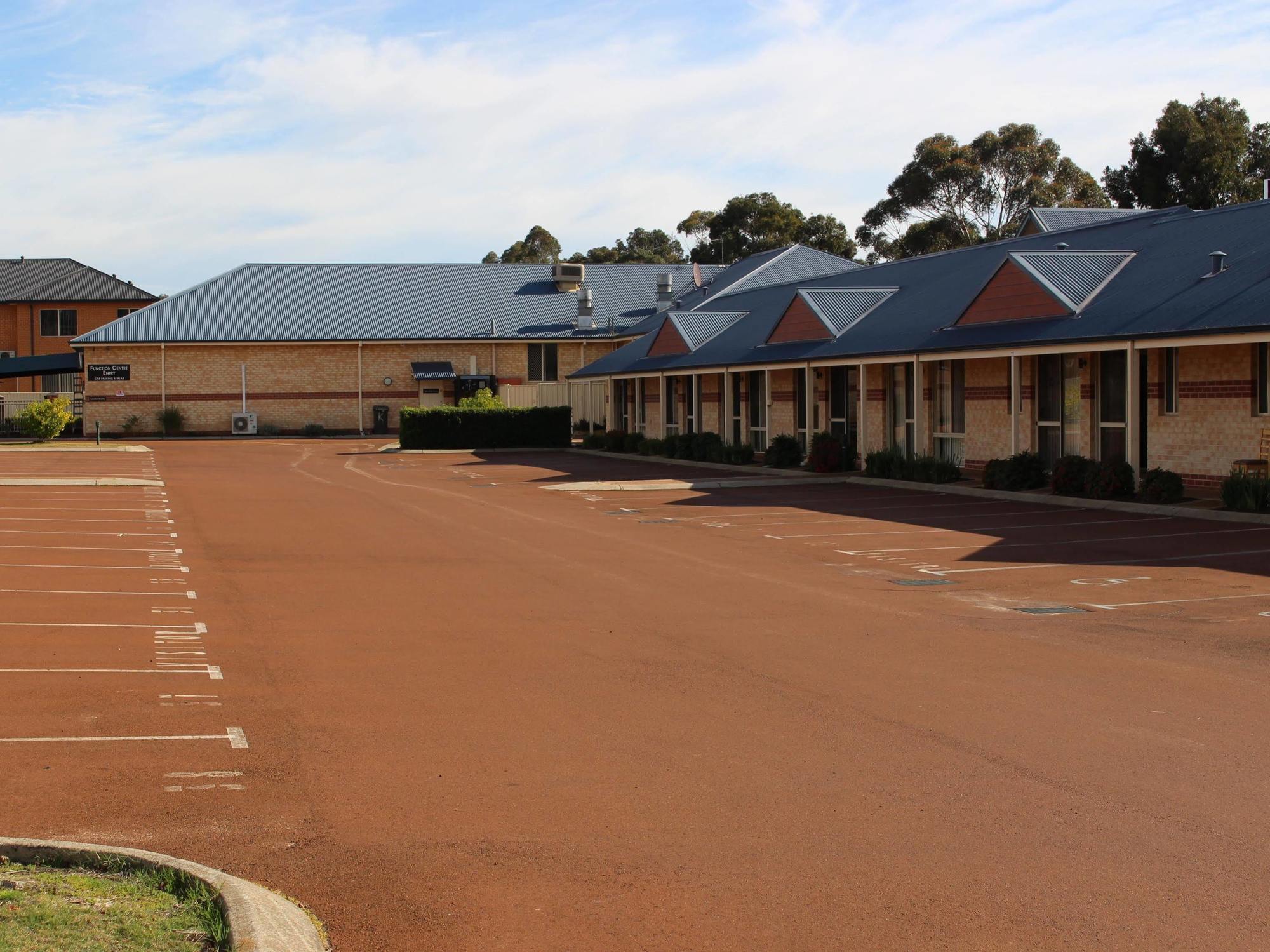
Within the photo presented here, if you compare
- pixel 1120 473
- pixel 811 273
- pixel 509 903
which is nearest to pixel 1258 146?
pixel 811 273

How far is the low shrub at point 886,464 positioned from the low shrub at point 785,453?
409 centimetres

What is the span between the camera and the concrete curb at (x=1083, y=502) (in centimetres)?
1859

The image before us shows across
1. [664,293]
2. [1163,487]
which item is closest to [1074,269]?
[1163,487]

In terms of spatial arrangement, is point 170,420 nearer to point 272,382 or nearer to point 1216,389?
point 272,382

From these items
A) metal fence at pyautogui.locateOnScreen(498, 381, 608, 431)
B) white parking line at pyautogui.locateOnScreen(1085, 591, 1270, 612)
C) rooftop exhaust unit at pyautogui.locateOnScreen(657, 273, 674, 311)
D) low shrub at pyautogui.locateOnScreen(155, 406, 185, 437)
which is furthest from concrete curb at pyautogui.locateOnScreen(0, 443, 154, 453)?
white parking line at pyautogui.locateOnScreen(1085, 591, 1270, 612)

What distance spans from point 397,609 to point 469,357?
152 ft

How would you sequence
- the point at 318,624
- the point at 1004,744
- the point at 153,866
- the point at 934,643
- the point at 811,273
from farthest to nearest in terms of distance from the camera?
the point at 811,273, the point at 318,624, the point at 934,643, the point at 1004,744, the point at 153,866

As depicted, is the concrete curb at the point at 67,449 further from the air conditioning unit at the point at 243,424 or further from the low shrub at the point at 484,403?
the low shrub at the point at 484,403

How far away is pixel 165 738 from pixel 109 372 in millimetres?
51457

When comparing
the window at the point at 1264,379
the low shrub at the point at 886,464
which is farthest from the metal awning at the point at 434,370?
the window at the point at 1264,379

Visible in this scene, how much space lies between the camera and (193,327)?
55938 millimetres

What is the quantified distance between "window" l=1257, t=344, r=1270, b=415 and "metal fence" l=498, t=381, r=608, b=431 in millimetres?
33817

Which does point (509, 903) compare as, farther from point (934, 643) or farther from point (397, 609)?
point (397, 609)

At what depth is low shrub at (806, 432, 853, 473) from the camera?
29.9 m
